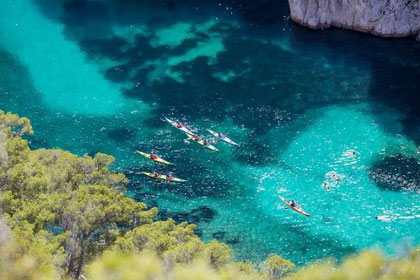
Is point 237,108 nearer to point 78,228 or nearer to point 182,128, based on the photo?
point 182,128

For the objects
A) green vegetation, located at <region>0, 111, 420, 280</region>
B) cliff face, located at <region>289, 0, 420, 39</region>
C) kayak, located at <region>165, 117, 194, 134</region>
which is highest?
cliff face, located at <region>289, 0, 420, 39</region>

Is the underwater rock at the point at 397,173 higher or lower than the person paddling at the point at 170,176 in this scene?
higher

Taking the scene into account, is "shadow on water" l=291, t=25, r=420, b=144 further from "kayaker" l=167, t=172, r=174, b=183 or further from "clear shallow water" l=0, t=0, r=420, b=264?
"kayaker" l=167, t=172, r=174, b=183

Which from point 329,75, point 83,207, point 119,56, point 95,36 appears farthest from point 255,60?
point 83,207

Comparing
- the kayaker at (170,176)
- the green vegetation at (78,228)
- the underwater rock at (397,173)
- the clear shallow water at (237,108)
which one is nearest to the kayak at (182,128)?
the clear shallow water at (237,108)

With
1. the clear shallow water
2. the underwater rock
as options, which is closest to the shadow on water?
the clear shallow water

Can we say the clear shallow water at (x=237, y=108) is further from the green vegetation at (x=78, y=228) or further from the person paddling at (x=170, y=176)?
the green vegetation at (x=78, y=228)
